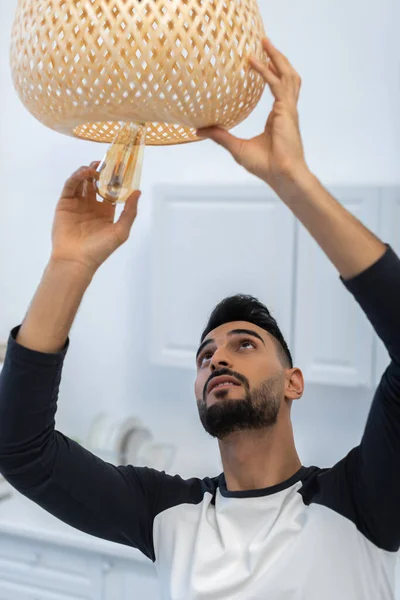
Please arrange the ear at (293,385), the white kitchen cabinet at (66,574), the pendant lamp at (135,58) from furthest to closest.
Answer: the white kitchen cabinet at (66,574)
the ear at (293,385)
the pendant lamp at (135,58)

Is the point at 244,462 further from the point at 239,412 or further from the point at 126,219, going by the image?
the point at 126,219

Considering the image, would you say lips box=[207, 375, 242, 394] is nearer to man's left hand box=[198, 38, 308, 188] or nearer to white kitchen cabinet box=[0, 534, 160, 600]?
man's left hand box=[198, 38, 308, 188]

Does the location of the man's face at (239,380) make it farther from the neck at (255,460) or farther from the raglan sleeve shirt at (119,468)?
the raglan sleeve shirt at (119,468)

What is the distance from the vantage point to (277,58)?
0.79m

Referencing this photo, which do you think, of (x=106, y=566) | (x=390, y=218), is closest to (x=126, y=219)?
(x=390, y=218)

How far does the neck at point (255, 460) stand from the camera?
4.29 feet

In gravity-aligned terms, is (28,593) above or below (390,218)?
below

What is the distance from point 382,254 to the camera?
878mm

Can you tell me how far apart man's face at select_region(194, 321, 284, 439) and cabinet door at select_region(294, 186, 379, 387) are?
2.48ft

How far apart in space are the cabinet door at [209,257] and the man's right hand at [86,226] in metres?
1.13

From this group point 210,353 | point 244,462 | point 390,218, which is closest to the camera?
point 244,462

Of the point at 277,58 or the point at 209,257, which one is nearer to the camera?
the point at 277,58

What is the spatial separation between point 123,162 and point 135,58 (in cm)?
17

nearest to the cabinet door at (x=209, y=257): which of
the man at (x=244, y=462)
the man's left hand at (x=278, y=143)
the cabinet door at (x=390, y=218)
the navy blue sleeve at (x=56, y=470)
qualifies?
the cabinet door at (x=390, y=218)
